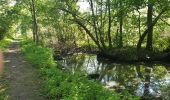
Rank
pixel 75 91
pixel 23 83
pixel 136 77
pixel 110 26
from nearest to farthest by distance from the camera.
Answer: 1. pixel 75 91
2. pixel 23 83
3. pixel 136 77
4. pixel 110 26

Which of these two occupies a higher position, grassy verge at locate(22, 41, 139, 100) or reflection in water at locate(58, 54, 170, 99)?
grassy verge at locate(22, 41, 139, 100)

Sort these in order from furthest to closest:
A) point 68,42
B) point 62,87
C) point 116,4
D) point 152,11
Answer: point 68,42, point 152,11, point 116,4, point 62,87

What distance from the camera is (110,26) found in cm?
4250

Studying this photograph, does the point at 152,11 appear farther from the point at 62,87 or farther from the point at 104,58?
the point at 62,87

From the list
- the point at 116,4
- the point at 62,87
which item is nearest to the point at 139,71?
the point at 116,4

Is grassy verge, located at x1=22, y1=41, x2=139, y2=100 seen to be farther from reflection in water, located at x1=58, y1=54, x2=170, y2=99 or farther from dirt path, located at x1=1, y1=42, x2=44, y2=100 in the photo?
reflection in water, located at x1=58, y1=54, x2=170, y2=99

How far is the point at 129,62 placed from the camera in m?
34.8

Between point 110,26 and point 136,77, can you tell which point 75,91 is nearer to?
point 136,77

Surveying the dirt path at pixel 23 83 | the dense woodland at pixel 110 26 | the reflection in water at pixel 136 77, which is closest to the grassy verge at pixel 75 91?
the dirt path at pixel 23 83

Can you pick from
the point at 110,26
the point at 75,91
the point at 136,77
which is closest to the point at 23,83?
the point at 75,91

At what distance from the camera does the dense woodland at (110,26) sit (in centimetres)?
3556

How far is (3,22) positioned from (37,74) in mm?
41061

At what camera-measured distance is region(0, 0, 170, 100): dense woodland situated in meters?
35.6

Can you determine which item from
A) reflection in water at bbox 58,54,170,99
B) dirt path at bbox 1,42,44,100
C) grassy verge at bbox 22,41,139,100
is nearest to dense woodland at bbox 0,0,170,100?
reflection in water at bbox 58,54,170,99
